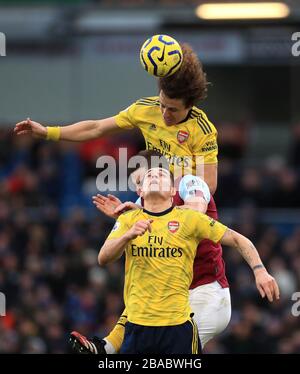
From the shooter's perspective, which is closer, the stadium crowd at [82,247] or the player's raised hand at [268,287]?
the player's raised hand at [268,287]

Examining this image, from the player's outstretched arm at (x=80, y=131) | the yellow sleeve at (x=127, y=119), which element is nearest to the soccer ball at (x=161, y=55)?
the yellow sleeve at (x=127, y=119)

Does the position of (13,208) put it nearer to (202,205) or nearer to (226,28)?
(226,28)

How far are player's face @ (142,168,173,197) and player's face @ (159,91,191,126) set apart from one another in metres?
0.78

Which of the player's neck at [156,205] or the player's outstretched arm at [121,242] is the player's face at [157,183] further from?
the player's outstretched arm at [121,242]

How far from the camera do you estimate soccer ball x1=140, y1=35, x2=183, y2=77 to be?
9.56 m

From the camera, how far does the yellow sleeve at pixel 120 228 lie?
30.4 ft

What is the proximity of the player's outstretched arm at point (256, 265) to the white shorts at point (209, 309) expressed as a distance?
85 cm

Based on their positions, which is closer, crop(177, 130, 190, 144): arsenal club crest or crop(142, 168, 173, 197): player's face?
crop(142, 168, 173, 197): player's face

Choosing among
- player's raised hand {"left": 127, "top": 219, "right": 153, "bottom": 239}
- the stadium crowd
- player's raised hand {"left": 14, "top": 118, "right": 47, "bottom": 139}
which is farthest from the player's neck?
the stadium crowd

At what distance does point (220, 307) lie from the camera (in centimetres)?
1016

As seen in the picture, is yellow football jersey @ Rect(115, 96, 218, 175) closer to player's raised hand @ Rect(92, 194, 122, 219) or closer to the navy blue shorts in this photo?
player's raised hand @ Rect(92, 194, 122, 219)

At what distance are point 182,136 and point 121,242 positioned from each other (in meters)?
1.46

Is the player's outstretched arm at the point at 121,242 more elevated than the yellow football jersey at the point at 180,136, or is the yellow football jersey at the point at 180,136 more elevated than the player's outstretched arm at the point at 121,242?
the yellow football jersey at the point at 180,136

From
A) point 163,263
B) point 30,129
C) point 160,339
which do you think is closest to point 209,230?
point 163,263
